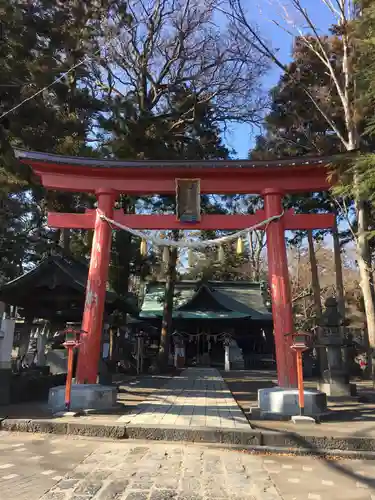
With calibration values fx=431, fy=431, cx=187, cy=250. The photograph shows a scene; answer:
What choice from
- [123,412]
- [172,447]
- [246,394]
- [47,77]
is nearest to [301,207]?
[246,394]

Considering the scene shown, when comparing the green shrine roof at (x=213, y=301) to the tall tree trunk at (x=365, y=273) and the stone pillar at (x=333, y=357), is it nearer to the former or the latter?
the tall tree trunk at (x=365, y=273)

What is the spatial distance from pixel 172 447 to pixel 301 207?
1652cm

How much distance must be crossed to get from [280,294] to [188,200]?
117 inches

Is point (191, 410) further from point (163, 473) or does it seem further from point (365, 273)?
point (365, 273)

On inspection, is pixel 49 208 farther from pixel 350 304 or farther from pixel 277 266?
pixel 350 304

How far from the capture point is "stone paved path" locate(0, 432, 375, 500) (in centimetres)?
425

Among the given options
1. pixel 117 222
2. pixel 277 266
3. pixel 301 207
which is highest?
pixel 301 207

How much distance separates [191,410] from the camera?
8.55 m

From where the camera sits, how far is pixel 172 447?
20.0 ft

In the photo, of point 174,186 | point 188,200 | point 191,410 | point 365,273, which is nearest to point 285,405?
point 191,410

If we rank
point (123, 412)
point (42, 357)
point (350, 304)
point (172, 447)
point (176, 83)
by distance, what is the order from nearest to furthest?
point (172, 447)
point (123, 412)
point (42, 357)
point (176, 83)
point (350, 304)

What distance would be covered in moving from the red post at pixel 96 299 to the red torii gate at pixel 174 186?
Result: 0.02 metres

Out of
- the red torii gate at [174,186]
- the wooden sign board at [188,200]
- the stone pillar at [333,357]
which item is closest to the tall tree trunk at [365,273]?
the stone pillar at [333,357]

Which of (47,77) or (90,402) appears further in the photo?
(47,77)
